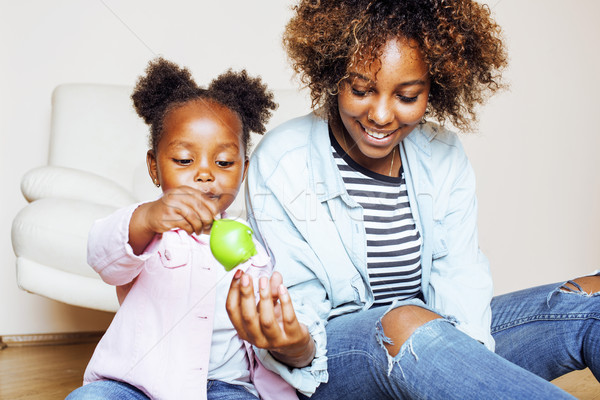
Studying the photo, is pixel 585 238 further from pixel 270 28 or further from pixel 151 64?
pixel 151 64

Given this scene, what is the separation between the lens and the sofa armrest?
5.67 feet

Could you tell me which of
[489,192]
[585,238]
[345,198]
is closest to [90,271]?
[345,198]

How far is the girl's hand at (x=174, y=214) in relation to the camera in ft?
2.57

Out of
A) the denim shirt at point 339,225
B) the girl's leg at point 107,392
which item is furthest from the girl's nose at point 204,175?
the girl's leg at point 107,392

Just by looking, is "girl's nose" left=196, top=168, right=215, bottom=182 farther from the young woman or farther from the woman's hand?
the woman's hand

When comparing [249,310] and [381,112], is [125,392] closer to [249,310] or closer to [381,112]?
[249,310]

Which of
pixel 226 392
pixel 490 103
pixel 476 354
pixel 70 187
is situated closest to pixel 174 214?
pixel 226 392

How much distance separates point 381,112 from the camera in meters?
0.97

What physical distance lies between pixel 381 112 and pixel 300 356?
1.37ft

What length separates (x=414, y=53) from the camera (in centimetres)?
99

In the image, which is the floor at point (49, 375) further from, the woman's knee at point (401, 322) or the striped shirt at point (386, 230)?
the woman's knee at point (401, 322)

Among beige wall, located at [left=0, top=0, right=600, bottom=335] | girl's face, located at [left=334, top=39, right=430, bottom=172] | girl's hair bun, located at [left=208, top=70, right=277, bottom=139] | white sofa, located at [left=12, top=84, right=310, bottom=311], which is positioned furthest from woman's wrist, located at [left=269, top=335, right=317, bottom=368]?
beige wall, located at [left=0, top=0, right=600, bottom=335]

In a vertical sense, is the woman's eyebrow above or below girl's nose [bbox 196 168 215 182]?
above

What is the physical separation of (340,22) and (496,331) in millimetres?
626
